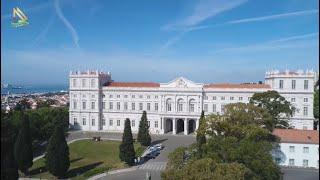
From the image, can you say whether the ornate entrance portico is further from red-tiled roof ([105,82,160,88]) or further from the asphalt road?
red-tiled roof ([105,82,160,88])

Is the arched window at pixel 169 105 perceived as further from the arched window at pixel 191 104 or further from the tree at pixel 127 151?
the tree at pixel 127 151

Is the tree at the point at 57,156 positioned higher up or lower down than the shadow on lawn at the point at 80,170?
higher up

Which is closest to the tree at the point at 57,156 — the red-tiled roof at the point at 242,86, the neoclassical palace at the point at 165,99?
the neoclassical palace at the point at 165,99

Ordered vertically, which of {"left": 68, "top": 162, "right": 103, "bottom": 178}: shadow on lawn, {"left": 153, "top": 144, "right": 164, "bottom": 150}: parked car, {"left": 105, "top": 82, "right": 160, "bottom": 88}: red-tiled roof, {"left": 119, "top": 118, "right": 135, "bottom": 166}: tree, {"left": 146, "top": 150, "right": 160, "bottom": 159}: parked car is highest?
{"left": 105, "top": 82, "right": 160, "bottom": 88}: red-tiled roof

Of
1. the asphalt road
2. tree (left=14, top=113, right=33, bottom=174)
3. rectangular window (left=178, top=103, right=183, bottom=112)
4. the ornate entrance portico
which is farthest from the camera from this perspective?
rectangular window (left=178, top=103, right=183, bottom=112)

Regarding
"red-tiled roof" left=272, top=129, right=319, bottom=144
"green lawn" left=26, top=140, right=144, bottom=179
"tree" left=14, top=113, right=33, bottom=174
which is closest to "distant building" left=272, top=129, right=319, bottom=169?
"red-tiled roof" left=272, top=129, right=319, bottom=144

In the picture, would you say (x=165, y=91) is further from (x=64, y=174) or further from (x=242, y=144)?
(x=242, y=144)
